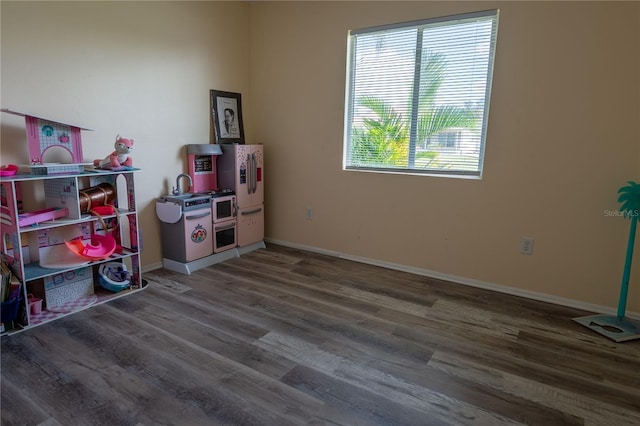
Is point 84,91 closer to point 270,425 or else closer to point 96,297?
point 96,297

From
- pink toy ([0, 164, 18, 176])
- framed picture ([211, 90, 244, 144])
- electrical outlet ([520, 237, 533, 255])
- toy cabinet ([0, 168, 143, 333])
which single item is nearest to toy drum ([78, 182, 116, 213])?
toy cabinet ([0, 168, 143, 333])

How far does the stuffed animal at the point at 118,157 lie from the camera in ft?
8.66

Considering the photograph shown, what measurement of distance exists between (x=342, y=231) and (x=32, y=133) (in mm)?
2523

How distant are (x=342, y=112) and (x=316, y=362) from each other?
2330 mm

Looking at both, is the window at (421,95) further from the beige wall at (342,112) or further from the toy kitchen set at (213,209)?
the toy kitchen set at (213,209)

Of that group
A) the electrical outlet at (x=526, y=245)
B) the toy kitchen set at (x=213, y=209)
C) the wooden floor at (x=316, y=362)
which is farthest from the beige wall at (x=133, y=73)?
the electrical outlet at (x=526, y=245)

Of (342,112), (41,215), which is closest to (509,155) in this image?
(342,112)

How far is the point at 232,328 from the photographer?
93.4 inches

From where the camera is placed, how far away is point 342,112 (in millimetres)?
3578

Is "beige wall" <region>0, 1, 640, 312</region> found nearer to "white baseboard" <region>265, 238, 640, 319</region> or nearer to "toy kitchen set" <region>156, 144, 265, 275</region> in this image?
"white baseboard" <region>265, 238, 640, 319</region>

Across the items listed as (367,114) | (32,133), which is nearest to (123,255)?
(32,133)

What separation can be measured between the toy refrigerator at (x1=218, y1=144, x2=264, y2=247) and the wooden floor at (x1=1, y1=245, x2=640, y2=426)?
0.95 m

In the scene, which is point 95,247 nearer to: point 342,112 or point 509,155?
point 342,112

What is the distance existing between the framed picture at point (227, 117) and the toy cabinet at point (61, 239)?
1127 mm
